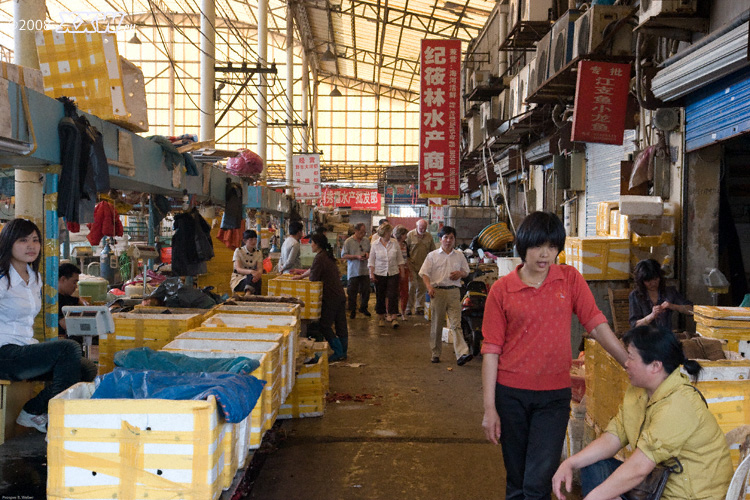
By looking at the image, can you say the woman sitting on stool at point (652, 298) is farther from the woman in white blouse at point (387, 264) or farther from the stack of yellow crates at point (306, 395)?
the woman in white blouse at point (387, 264)

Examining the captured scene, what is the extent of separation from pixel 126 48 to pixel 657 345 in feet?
121

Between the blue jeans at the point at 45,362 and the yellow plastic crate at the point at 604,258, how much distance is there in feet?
17.7

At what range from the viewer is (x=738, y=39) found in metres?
5.41

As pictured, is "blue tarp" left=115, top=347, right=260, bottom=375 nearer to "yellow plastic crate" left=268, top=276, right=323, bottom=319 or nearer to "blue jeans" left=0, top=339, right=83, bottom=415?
"blue jeans" left=0, top=339, right=83, bottom=415

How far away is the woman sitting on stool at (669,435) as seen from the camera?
8.86 feet

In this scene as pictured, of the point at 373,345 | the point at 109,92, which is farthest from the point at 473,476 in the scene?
the point at 373,345

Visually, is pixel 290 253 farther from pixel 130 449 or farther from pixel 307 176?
pixel 307 176

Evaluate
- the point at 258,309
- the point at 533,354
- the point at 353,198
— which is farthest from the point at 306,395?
the point at 353,198

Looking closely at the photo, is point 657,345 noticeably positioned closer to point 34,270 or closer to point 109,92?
point 34,270

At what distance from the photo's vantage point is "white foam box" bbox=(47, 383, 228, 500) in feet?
8.83

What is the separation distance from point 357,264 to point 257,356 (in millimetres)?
9408

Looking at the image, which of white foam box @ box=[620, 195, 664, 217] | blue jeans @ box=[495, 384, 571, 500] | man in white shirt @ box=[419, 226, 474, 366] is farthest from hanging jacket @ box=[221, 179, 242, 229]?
blue jeans @ box=[495, 384, 571, 500]

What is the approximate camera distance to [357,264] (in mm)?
13180

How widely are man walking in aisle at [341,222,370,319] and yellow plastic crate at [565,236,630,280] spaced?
232 inches
